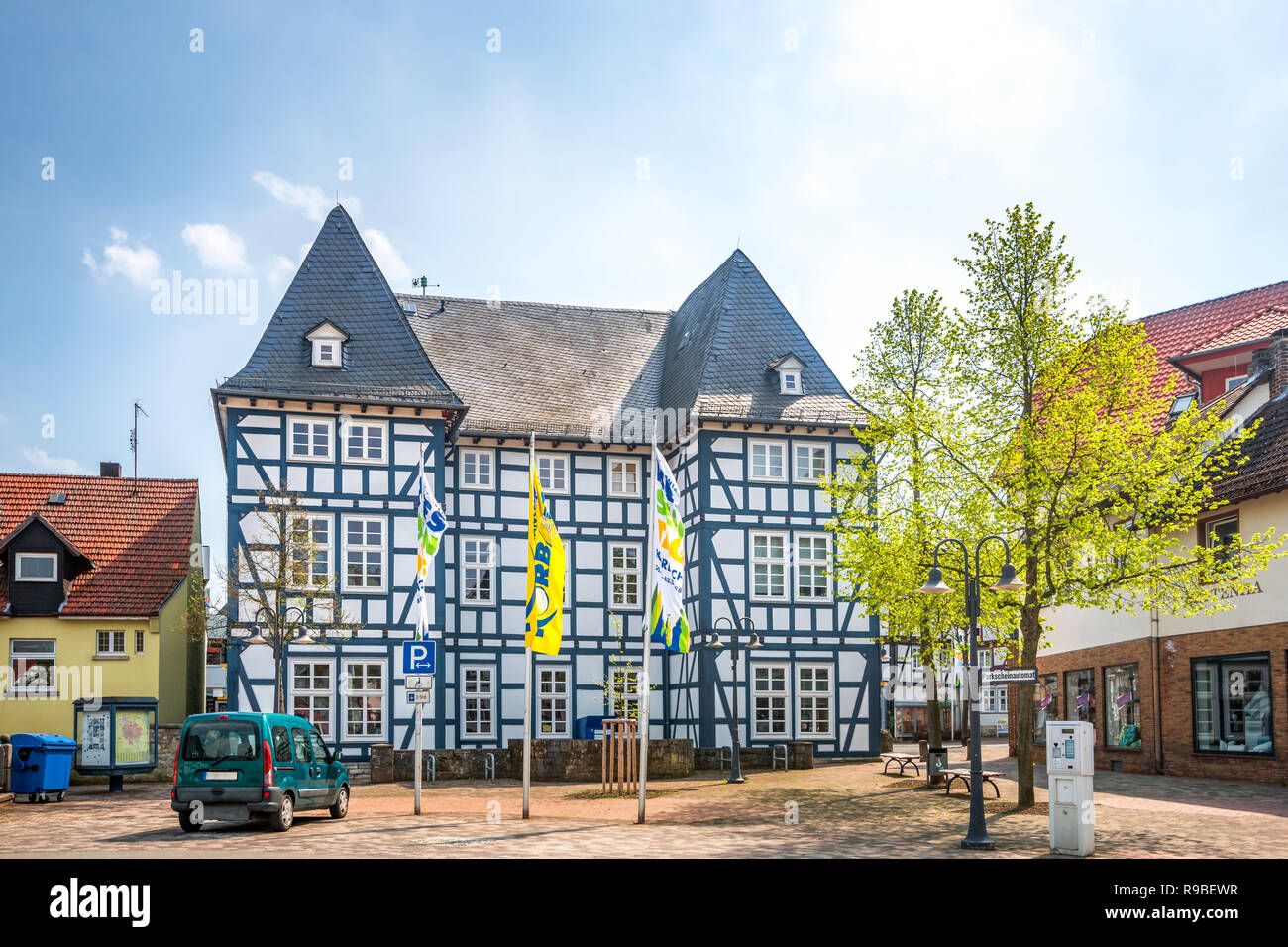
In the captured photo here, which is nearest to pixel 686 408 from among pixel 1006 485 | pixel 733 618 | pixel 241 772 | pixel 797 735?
pixel 733 618

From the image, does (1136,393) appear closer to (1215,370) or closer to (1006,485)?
(1006,485)

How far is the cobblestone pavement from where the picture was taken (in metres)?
16.4

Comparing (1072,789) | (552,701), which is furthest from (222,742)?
(552,701)

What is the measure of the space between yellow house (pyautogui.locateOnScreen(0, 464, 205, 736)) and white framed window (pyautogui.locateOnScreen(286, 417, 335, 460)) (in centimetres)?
461

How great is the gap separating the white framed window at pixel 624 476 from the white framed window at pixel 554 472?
54.4 inches

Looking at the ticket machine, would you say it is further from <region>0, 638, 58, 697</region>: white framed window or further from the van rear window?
<region>0, 638, 58, 697</region>: white framed window

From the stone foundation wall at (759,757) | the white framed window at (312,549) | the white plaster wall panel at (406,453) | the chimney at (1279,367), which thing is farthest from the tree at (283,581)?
the chimney at (1279,367)

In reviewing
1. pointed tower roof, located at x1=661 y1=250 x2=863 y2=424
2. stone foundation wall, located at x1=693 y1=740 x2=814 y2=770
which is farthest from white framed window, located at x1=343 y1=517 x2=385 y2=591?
stone foundation wall, located at x1=693 y1=740 x2=814 y2=770

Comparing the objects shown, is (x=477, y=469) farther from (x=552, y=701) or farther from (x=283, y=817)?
(x=283, y=817)

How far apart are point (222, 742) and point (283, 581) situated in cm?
1061

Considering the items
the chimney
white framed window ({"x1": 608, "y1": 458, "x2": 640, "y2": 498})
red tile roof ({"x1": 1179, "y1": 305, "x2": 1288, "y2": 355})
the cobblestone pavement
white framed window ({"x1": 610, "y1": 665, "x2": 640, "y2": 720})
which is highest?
red tile roof ({"x1": 1179, "y1": 305, "x2": 1288, "y2": 355})

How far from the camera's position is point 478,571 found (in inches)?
1479

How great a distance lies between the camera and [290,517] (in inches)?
1289

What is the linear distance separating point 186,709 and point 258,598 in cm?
866
